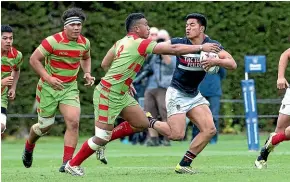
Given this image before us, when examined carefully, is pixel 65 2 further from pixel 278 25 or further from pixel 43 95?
pixel 43 95

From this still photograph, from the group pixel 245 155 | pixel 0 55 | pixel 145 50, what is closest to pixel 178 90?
pixel 145 50

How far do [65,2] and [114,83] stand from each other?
37.9ft

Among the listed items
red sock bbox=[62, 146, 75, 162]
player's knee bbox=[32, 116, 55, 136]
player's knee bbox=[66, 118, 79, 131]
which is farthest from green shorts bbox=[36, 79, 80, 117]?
red sock bbox=[62, 146, 75, 162]

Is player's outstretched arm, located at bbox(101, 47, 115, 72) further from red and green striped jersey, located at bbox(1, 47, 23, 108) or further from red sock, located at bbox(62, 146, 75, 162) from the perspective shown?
red and green striped jersey, located at bbox(1, 47, 23, 108)

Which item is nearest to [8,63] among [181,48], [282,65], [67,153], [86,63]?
[86,63]

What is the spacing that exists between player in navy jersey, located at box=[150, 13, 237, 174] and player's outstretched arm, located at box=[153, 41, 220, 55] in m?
0.86

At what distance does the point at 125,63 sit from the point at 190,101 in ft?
3.96

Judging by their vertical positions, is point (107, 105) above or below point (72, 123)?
above

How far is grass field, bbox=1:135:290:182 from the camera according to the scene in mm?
13344

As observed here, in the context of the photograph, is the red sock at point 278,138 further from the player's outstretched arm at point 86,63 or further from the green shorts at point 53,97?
the player's outstretched arm at point 86,63

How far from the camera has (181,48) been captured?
13086 millimetres

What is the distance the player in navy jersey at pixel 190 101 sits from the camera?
47.0 feet

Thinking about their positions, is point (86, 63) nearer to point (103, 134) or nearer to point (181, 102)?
point (181, 102)

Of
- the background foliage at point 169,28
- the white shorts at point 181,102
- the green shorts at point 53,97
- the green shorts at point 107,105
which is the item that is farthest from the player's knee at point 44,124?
the background foliage at point 169,28
